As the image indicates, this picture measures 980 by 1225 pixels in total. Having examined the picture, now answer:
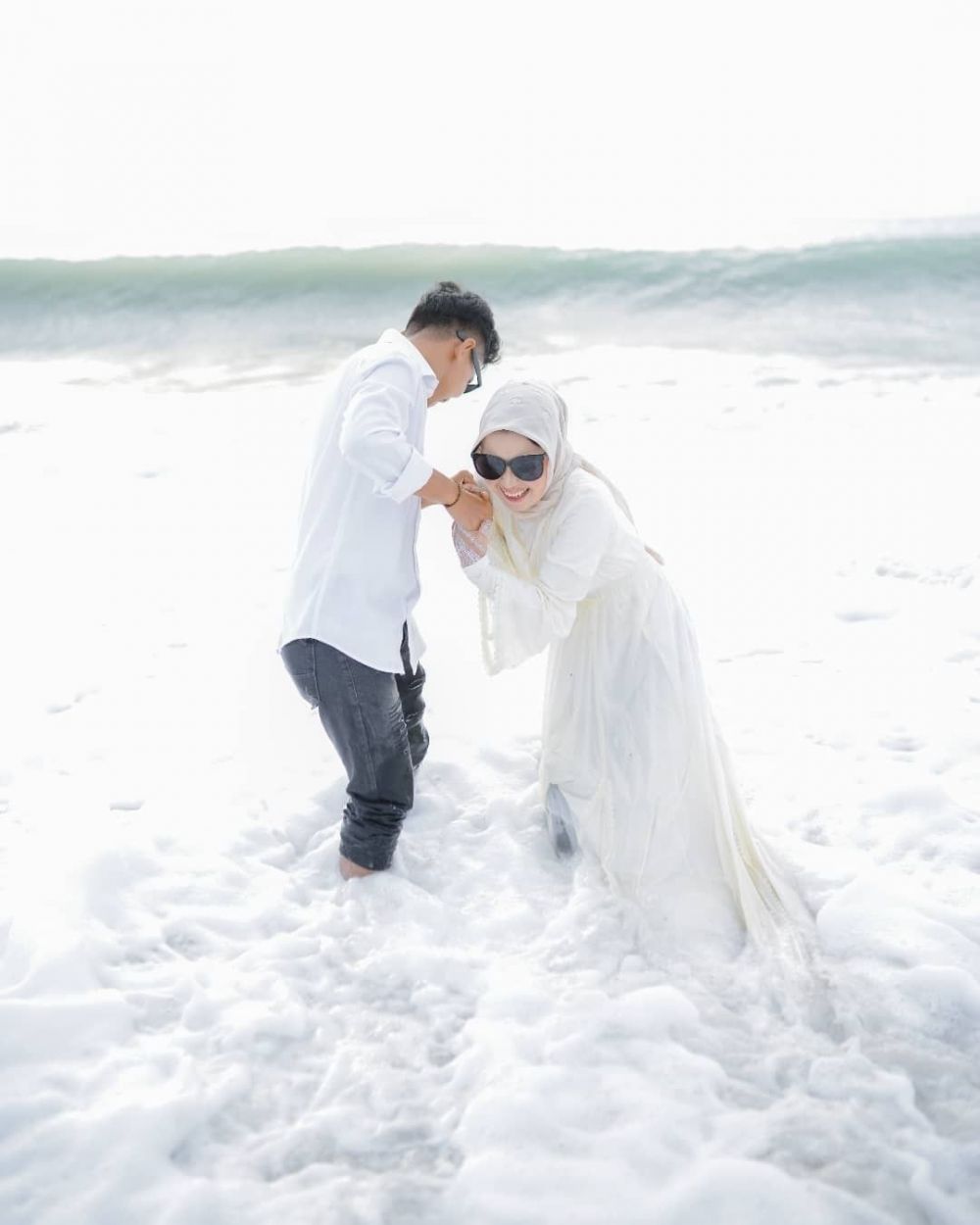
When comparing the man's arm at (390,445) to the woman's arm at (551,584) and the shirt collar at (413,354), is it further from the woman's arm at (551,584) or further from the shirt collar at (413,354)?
the woman's arm at (551,584)

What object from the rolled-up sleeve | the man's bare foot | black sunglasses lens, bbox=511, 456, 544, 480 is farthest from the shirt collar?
the man's bare foot

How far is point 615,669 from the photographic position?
2.81 meters

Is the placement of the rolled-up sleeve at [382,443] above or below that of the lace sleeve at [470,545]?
above

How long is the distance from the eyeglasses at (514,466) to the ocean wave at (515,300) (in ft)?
32.0

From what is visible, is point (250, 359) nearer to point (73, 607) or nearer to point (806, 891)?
point (73, 607)

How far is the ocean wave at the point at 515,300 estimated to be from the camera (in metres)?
13.4

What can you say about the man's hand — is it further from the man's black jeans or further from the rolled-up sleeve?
the man's black jeans

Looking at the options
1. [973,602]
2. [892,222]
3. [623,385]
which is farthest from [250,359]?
[892,222]

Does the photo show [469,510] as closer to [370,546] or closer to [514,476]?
[514,476]

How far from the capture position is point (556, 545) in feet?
8.36

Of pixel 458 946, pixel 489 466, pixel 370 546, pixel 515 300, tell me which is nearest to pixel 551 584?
pixel 489 466

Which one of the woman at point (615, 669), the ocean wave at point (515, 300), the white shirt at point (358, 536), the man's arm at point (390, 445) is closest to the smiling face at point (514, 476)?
the woman at point (615, 669)

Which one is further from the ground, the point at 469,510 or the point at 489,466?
the point at 489,466

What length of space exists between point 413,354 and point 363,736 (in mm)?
1013
